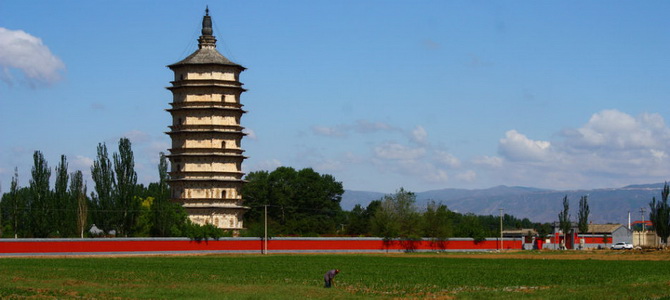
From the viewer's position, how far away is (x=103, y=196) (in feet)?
300

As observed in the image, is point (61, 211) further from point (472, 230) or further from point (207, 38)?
point (472, 230)

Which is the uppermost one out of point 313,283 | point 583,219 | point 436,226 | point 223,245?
point 583,219

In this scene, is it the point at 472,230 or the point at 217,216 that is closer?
the point at 217,216

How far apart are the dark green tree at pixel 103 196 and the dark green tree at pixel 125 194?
0.49 metres

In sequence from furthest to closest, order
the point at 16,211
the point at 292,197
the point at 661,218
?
the point at 292,197
the point at 661,218
the point at 16,211

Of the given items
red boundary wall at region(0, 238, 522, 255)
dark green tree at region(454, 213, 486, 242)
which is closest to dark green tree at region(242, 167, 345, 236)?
dark green tree at region(454, 213, 486, 242)

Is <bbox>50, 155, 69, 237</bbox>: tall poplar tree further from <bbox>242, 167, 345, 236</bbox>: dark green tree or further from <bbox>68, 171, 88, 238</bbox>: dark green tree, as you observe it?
<bbox>242, 167, 345, 236</bbox>: dark green tree

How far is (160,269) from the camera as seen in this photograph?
181 ft

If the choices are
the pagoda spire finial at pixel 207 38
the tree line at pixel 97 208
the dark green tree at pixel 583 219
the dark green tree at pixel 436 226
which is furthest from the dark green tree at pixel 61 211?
the dark green tree at pixel 583 219

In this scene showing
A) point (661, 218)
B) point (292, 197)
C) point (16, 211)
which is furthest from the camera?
point (292, 197)

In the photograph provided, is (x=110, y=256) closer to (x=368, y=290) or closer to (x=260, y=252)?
(x=260, y=252)

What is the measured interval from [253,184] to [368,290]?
9616cm

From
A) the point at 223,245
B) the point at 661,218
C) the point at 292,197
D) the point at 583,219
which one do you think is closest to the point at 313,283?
the point at 223,245

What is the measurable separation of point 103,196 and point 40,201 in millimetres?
7677
